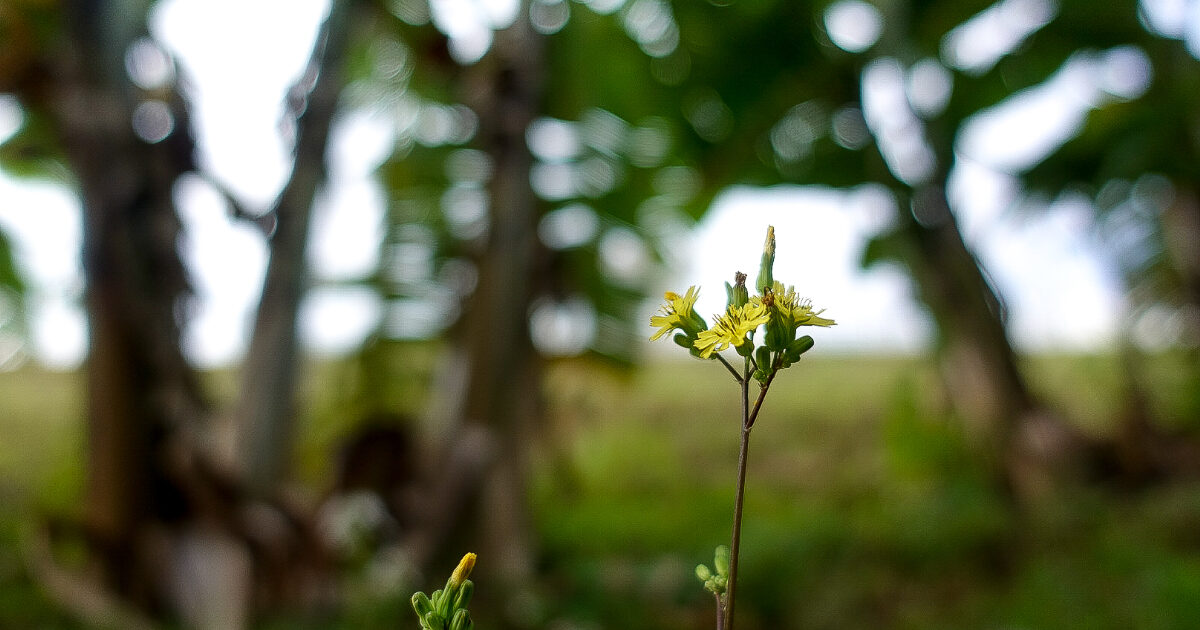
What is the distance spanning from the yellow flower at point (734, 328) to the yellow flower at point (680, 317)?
0.12 feet

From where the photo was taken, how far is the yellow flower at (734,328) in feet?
1.15

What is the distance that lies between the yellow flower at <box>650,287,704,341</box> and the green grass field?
61.5 inches

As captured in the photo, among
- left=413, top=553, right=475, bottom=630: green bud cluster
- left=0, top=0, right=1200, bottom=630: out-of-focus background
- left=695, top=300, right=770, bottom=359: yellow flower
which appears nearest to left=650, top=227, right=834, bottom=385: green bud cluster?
left=695, top=300, right=770, bottom=359: yellow flower

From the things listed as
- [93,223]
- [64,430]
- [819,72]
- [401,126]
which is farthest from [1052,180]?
[64,430]

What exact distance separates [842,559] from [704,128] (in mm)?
1767

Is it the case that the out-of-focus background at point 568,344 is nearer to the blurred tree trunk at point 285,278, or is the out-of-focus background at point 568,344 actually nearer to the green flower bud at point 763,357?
the blurred tree trunk at point 285,278

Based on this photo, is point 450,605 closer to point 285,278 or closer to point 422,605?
point 422,605

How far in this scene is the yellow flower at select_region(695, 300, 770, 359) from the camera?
352 mm

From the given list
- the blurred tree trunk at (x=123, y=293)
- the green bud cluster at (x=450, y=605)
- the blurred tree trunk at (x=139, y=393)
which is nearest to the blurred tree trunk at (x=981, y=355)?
the blurred tree trunk at (x=139, y=393)

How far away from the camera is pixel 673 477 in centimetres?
489

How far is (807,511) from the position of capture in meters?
3.56

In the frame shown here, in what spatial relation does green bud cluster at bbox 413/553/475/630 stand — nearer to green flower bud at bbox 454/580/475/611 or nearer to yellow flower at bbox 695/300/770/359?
green flower bud at bbox 454/580/475/611

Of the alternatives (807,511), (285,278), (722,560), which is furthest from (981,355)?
(722,560)

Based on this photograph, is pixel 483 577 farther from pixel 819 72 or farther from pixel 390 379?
pixel 819 72
